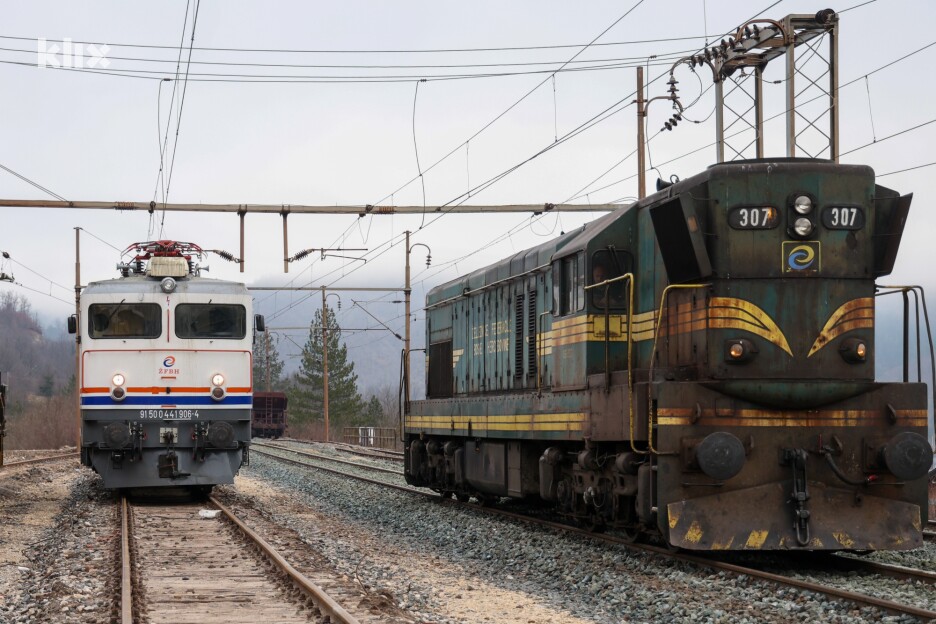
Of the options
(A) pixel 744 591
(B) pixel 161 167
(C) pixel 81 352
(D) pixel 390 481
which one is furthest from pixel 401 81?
(A) pixel 744 591

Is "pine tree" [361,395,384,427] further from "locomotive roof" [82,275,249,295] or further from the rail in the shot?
"locomotive roof" [82,275,249,295]

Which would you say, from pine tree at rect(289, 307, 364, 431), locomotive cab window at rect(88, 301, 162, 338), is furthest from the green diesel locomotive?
pine tree at rect(289, 307, 364, 431)

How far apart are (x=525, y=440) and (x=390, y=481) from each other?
34.9 feet

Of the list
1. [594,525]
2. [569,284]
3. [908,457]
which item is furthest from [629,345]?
[594,525]

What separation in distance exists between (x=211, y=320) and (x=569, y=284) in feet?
24.9

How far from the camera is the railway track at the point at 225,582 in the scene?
8641 millimetres

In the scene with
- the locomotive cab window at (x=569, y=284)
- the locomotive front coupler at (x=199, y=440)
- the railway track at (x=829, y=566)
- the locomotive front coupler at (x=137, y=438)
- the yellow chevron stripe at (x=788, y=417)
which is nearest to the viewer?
the railway track at (x=829, y=566)

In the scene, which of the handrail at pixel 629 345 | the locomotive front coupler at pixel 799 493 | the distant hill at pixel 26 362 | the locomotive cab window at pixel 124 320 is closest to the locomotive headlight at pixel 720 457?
the locomotive front coupler at pixel 799 493

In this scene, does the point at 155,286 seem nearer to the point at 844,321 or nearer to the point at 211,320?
the point at 211,320

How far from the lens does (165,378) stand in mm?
17953

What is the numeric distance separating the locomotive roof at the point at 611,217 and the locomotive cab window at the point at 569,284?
0.40 ft

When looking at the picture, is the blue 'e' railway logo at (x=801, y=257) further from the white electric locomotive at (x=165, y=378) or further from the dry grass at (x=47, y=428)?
the dry grass at (x=47, y=428)

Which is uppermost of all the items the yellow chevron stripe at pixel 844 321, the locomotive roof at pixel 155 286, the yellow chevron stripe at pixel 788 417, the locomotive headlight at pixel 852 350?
the locomotive roof at pixel 155 286

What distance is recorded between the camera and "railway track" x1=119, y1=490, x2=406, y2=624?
8641 millimetres
